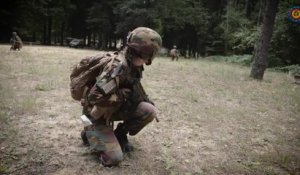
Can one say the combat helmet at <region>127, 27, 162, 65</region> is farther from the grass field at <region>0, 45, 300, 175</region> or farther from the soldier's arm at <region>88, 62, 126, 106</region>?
the grass field at <region>0, 45, 300, 175</region>

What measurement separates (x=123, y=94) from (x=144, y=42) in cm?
62

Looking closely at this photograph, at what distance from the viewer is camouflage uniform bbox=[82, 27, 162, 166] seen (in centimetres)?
285

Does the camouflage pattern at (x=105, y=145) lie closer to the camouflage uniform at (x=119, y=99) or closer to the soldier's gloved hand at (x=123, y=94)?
the camouflage uniform at (x=119, y=99)

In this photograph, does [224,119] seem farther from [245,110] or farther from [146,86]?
[146,86]

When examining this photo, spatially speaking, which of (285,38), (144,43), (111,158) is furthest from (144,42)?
(285,38)

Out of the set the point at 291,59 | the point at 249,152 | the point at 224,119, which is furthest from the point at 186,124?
the point at 291,59

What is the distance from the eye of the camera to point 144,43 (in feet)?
9.71

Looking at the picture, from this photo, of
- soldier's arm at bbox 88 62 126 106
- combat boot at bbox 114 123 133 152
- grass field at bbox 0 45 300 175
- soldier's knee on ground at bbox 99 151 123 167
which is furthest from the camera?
combat boot at bbox 114 123 133 152

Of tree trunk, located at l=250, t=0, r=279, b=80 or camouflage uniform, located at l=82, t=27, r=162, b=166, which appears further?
tree trunk, located at l=250, t=0, r=279, b=80

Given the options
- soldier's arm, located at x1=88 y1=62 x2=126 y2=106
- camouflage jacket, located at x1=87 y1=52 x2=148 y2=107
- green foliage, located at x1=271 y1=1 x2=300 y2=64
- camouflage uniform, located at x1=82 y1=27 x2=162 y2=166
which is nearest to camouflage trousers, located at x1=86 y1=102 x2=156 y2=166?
camouflage uniform, located at x1=82 y1=27 x2=162 y2=166

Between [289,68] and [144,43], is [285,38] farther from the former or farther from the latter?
[144,43]

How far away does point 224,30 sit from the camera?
2419cm

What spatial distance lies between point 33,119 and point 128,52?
8.05ft

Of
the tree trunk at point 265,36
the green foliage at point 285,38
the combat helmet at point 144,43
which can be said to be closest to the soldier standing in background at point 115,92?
the combat helmet at point 144,43
